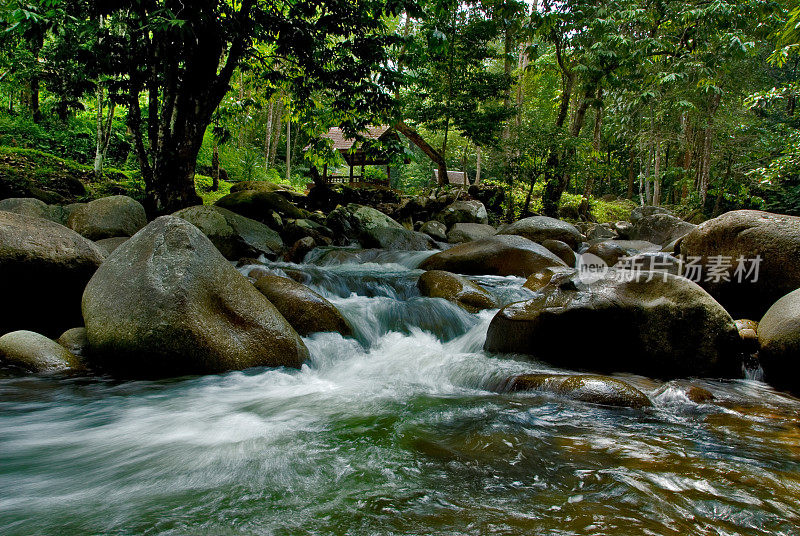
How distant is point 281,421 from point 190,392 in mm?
972

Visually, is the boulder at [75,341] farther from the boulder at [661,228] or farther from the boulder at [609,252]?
the boulder at [661,228]

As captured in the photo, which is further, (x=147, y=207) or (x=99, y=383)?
(x=147, y=207)

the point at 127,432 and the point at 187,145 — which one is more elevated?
the point at 187,145

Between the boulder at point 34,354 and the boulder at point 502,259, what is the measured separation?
20.4ft

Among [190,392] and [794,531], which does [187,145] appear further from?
[794,531]

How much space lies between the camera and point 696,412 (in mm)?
3031

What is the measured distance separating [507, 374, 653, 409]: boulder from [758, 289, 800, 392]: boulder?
1.65m

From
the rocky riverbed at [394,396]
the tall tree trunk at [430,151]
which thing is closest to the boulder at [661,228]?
the rocky riverbed at [394,396]

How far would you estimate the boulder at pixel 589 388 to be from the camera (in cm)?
310

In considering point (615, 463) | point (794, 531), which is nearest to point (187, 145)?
point (615, 463)

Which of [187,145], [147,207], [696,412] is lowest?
[696,412]

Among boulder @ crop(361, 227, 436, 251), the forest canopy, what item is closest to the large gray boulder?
boulder @ crop(361, 227, 436, 251)

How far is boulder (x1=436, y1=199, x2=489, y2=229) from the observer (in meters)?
14.2

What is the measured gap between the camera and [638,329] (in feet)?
13.3
